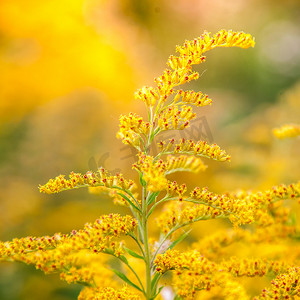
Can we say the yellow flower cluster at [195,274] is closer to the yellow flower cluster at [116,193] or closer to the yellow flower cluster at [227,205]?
the yellow flower cluster at [227,205]

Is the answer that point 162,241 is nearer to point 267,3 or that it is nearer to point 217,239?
point 217,239

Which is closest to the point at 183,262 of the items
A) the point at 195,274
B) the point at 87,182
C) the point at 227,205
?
the point at 195,274

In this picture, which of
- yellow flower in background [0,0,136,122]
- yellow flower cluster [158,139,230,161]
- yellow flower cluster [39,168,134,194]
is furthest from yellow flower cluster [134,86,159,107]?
yellow flower in background [0,0,136,122]

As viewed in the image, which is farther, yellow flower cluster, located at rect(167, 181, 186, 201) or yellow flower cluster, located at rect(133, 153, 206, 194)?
yellow flower cluster, located at rect(167, 181, 186, 201)

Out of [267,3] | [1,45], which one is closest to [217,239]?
[1,45]

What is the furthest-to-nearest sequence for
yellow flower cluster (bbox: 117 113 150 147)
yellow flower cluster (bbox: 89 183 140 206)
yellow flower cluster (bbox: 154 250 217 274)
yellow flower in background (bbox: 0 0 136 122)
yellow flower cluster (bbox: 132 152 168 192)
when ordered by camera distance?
yellow flower in background (bbox: 0 0 136 122) → yellow flower cluster (bbox: 89 183 140 206) → yellow flower cluster (bbox: 117 113 150 147) → yellow flower cluster (bbox: 154 250 217 274) → yellow flower cluster (bbox: 132 152 168 192)

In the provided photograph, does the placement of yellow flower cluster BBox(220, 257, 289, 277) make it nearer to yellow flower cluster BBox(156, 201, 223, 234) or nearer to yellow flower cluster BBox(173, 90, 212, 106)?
yellow flower cluster BBox(156, 201, 223, 234)

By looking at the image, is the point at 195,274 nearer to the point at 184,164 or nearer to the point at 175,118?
the point at 184,164

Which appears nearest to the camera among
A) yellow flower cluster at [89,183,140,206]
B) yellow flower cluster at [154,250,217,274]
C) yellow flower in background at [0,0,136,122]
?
yellow flower cluster at [154,250,217,274]
